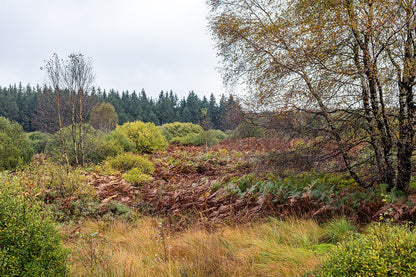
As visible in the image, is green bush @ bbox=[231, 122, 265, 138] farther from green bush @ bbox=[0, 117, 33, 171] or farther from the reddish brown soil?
green bush @ bbox=[0, 117, 33, 171]

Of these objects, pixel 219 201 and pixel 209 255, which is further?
pixel 219 201

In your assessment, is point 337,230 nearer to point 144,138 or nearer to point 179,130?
point 144,138

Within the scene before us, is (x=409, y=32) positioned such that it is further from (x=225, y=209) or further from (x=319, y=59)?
(x=225, y=209)

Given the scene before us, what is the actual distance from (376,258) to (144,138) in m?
12.7

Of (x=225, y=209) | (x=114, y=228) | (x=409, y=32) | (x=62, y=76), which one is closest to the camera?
(x=409, y=32)

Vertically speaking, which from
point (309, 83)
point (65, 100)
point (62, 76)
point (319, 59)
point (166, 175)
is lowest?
point (166, 175)

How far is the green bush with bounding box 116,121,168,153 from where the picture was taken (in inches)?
538

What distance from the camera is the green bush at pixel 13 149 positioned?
30.9 ft

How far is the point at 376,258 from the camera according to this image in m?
1.58

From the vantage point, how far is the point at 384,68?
383cm

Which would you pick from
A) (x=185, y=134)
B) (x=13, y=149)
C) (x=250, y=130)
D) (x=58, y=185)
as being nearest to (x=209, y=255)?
(x=250, y=130)

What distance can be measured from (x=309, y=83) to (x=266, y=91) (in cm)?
76

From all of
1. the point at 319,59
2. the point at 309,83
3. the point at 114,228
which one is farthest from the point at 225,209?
→ the point at 319,59

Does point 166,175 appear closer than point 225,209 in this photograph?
No
